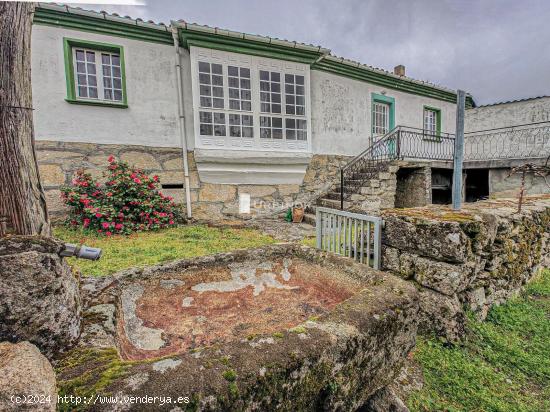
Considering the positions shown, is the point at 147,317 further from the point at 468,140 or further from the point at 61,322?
the point at 468,140

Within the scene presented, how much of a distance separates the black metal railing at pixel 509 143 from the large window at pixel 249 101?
330 inches

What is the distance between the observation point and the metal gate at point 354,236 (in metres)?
2.65

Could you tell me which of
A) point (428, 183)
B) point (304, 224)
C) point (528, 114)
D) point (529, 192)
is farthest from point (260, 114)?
point (528, 114)

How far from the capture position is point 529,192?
870cm

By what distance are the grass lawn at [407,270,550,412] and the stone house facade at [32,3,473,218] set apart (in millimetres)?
5564

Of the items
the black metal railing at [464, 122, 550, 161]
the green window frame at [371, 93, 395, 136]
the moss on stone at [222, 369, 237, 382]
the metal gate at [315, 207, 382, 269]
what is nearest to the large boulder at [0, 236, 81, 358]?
the moss on stone at [222, 369, 237, 382]

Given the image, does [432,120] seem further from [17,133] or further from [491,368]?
[17,133]

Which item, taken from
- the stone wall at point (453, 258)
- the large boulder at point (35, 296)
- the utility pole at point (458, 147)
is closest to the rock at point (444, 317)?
the stone wall at point (453, 258)

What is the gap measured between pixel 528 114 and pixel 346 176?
925 centimetres

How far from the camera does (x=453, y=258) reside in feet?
7.40

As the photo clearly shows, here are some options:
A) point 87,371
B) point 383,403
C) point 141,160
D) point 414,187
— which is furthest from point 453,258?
point 414,187

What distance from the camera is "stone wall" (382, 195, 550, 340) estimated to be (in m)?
2.29

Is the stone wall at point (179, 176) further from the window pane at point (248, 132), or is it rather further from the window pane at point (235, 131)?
the window pane at point (248, 132)

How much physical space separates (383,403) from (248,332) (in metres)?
0.88
